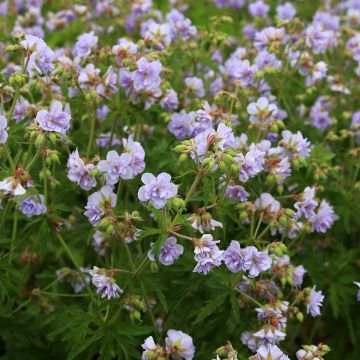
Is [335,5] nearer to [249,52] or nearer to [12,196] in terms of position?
[249,52]

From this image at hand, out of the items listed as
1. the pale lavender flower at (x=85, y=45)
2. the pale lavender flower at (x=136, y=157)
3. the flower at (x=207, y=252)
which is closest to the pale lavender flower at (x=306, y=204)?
the flower at (x=207, y=252)

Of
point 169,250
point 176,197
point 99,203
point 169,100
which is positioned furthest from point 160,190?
point 169,100

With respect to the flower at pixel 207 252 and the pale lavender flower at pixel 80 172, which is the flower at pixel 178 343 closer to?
the flower at pixel 207 252

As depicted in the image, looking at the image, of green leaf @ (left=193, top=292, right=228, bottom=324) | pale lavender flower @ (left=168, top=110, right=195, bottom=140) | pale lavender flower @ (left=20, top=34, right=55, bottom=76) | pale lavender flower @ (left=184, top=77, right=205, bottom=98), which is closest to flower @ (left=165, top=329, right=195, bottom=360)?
green leaf @ (left=193, top=292, right=228, bottom=324)

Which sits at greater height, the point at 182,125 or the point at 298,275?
the point at 182,125

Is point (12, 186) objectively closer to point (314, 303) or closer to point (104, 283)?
point (104, 283)

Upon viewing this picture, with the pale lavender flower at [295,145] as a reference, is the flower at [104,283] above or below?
below
